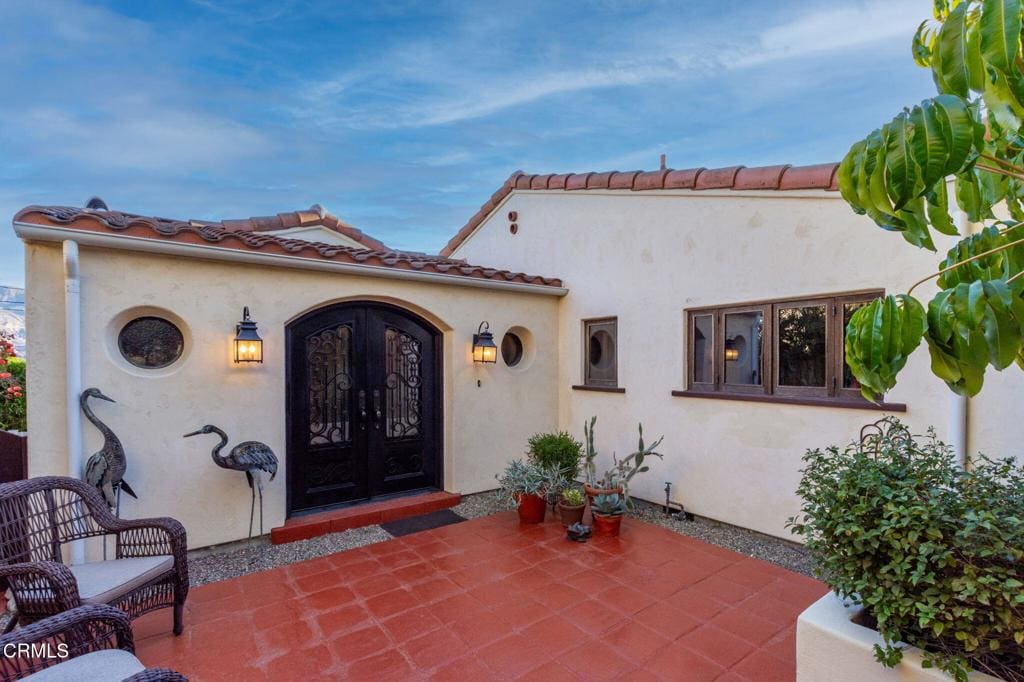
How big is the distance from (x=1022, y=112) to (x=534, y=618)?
168 inches

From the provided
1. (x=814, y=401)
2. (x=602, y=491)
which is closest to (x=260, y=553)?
(x=602, y=491)

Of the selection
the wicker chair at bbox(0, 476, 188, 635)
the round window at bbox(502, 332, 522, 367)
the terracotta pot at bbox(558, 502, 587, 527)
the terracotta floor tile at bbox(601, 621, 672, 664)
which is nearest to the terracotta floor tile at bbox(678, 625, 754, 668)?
the terracotta floor tile at bbox(601, 621, 672, 664)

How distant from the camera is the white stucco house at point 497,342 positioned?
4.67 meters

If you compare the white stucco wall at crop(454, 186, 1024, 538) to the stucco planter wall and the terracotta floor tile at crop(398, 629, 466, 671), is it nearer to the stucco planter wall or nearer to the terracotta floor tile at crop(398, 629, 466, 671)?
the stucco planter wall

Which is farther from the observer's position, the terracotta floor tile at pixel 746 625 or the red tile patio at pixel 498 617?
the terracotta floor tile at pixel 746 625

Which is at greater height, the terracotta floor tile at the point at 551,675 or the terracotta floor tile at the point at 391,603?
the terracotta floor tile at the point at 551,675

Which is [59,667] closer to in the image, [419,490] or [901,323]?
[901,323]

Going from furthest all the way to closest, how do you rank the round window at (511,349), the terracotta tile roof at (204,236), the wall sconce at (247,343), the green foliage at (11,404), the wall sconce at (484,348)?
1. the round window at (511,349)
2. the wall sconce at (484,348)
3. the green foliage at (11,404)
4. the wall sconce at (247,343)
5. the terracotta tile roof at (204,236)

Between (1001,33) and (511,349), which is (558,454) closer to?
(511,349)

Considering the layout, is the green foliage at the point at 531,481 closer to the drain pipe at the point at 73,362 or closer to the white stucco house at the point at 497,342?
the white stucco house at the point at 497,342

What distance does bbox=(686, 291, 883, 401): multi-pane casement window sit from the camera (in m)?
5.14

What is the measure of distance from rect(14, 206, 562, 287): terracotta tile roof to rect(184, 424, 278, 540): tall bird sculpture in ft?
6.99

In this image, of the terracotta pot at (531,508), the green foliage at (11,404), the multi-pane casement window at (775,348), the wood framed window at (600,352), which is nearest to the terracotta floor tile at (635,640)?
the terracotta pot at (531,508)

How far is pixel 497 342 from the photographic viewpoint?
766 centimetres
